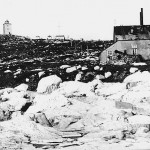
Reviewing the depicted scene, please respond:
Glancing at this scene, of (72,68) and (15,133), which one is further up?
(72,68)

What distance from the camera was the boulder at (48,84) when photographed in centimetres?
3042

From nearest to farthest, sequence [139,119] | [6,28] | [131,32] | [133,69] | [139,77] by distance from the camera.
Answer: [139,119]
[139,77]
[133,69]
[131,32]
[6,28]

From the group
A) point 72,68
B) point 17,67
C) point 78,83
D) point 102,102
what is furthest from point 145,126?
point 17,67

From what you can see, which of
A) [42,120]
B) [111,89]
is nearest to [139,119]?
[42,120]

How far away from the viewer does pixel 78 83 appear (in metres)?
30.5

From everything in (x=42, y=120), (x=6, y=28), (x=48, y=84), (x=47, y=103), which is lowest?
(x=42, y=120)

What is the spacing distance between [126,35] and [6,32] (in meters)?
64.6

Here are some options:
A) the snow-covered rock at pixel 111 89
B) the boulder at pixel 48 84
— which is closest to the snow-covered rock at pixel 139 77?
the snow-covered rock at pixel 111 89

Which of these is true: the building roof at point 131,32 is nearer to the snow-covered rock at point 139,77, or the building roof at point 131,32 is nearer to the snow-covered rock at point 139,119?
the snow-covered rock at point 139,77

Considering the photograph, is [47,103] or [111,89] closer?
[47,103]

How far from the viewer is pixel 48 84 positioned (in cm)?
3086

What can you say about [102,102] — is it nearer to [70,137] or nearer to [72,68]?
[70,137]

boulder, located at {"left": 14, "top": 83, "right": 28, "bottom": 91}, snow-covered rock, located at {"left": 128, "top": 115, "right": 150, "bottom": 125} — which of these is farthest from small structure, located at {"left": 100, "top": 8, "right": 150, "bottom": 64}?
snow-covered rock, located at {"left": 128, "top": 115, "right": 150, "bottom": 125}

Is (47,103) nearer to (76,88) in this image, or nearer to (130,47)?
(76,88)
